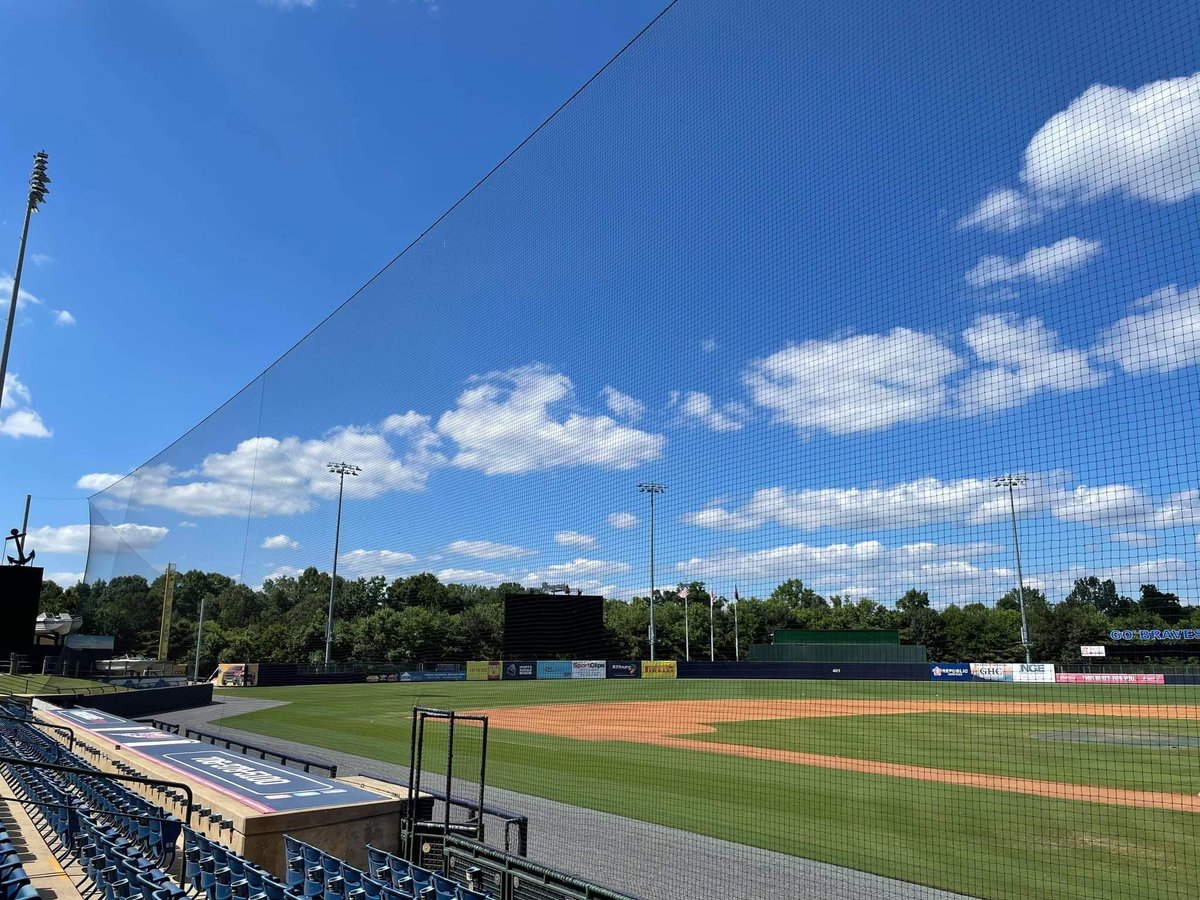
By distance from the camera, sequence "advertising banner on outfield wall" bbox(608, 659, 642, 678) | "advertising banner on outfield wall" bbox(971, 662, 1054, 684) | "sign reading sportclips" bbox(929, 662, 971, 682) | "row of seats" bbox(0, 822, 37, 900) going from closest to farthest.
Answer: "row of seats" bbox(0, 822, 37, 900) → "advertising banner on outfield wall" bbox(971, 662, 1054, 684) → "sign reading sportclips" bbox(929, 662, 971, 682) → "advertising banner on outfield wall" bbox(608, 659, 642, 678)

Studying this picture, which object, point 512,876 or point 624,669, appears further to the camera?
point 624,669

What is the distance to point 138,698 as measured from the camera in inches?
941

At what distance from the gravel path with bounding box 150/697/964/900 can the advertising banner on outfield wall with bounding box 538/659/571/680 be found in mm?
33317

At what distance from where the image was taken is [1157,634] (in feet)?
31.9

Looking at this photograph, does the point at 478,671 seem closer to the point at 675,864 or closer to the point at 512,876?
the point at 675,864

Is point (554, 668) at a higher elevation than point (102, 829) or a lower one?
lower

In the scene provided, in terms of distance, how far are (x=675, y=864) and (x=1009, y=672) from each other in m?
32.2

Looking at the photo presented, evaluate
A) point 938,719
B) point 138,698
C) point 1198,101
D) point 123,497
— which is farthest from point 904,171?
point 123,497

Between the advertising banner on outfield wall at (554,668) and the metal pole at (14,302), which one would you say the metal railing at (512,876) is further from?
the advertising banner on outfield wall at (554,668)

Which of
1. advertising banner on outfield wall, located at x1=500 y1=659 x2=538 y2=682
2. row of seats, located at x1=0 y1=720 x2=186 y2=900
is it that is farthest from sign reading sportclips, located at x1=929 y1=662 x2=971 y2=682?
row of seats, located at x1=0 y1=720 x2=186 y2=900

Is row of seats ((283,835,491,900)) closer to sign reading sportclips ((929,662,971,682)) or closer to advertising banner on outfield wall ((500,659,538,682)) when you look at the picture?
sign reading sportclips ((929,662,971,682))

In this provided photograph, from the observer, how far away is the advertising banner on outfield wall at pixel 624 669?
141 feet

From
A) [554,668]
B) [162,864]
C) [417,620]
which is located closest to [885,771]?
[162,864]

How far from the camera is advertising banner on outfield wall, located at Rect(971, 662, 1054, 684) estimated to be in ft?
108
